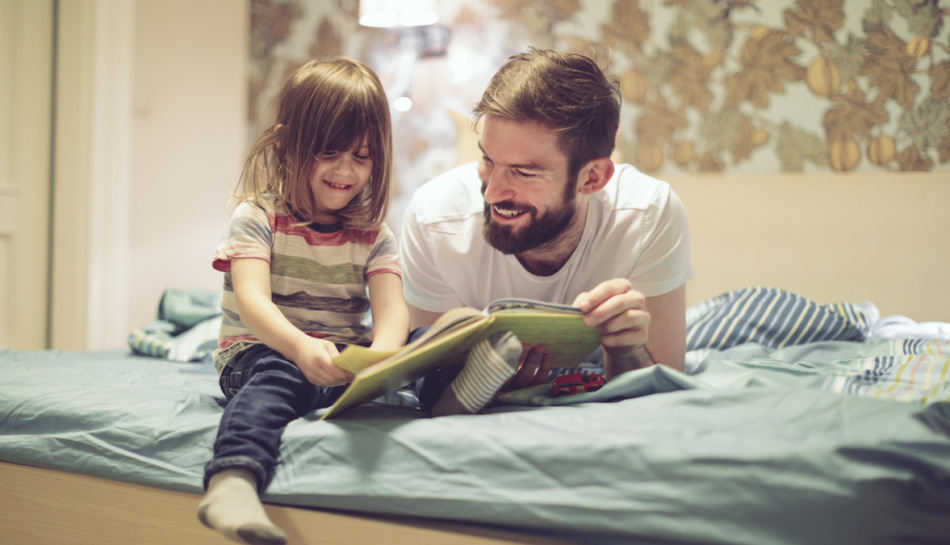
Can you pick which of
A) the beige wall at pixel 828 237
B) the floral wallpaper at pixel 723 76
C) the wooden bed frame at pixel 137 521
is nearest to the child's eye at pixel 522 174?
the wooden bed frame at pixel 137 521

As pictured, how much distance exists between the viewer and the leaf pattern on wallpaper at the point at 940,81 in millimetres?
1959

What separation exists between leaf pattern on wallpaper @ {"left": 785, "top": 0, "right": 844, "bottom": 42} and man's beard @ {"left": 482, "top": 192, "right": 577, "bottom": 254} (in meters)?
1.54

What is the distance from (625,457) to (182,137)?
8.67 feet

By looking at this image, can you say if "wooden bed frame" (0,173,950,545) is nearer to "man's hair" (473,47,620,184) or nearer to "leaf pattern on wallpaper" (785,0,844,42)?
"leaf pattern on wallpaper" (785,0,844,42)

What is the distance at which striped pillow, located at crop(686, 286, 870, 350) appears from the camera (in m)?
1.38

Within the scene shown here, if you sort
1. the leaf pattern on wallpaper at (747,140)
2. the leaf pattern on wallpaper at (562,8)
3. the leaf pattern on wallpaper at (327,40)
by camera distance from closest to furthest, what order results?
the leaf pattern on wallpaper at (747,140)
the leaf pattern on wallpaper at (562,8)
the leaf pattern on wallpaper at (327,40)

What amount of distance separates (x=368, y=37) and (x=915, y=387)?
2540 millimetres

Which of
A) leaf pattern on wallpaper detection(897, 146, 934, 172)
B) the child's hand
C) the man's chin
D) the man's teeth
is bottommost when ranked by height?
the child's hand

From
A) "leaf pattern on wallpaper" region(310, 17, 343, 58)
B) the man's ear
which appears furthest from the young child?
"leaf pattern on wallpaper" region(310, 17, 343, 58)

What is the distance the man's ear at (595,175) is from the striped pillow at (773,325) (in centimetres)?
52

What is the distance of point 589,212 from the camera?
3.71ft

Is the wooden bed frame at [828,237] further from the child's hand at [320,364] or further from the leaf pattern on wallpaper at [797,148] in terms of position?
the child's hand at [320,364]

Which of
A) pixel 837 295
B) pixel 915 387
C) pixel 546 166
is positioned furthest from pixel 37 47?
pixel 837 295

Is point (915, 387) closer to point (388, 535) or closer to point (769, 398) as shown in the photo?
point (769, 398)
